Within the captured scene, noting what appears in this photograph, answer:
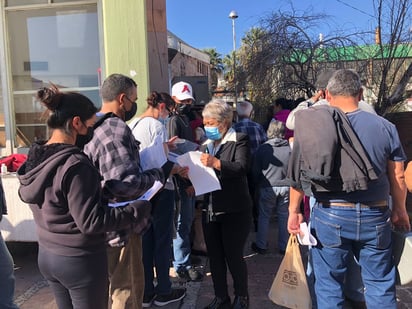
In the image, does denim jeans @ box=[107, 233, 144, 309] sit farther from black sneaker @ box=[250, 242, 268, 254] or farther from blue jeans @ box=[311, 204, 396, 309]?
black sneaker @ box=[250, 242, 268, 254]

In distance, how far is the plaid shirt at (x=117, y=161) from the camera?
234cm

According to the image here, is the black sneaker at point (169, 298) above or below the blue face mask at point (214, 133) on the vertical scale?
below

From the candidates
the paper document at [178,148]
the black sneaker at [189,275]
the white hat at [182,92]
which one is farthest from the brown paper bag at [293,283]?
the white hat at [182,92]

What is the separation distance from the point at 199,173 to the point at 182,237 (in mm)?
1296

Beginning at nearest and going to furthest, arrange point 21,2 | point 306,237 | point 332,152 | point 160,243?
point 332,152, point 306,237, point 160,243, point 21,2

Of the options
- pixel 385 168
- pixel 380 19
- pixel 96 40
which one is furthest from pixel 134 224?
pixel 380 19

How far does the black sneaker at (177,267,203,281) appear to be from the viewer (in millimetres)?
4050

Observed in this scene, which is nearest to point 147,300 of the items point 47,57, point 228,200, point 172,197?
point 172,197

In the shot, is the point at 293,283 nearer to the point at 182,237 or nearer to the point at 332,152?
the point at 332,152

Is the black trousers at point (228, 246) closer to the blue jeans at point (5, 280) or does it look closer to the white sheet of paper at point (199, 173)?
the white sheet of paper at point (199, 173)

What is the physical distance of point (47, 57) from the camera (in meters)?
5.53

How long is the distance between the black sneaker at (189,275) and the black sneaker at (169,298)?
1.39ft

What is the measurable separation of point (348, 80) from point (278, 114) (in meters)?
3.34

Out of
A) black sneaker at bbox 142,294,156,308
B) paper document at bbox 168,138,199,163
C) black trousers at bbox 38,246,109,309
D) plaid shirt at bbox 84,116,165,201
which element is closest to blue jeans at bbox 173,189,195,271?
black sneaker at bbox 142,294,156,308
